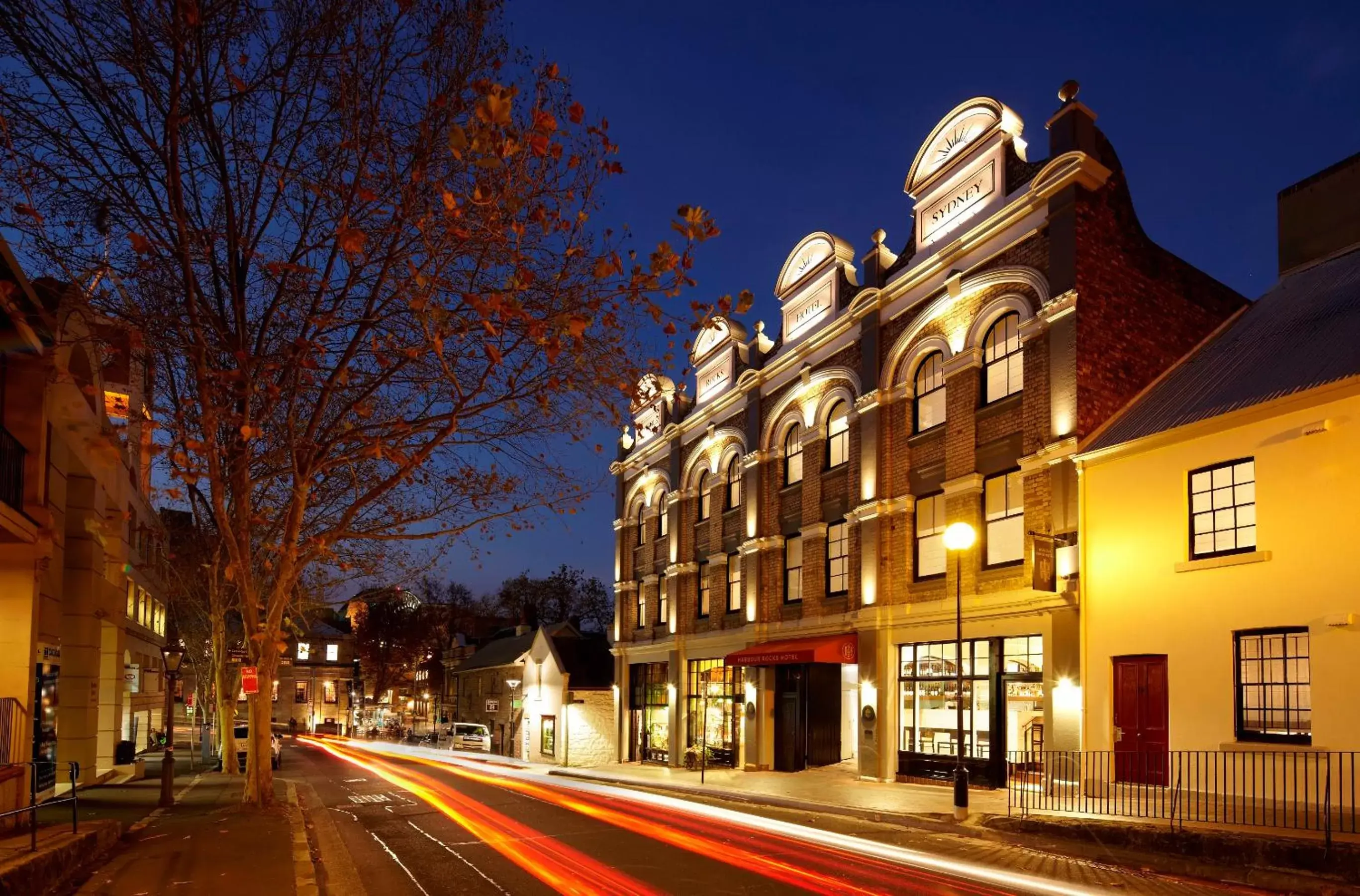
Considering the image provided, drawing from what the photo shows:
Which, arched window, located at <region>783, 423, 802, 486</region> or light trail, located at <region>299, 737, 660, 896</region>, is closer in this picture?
light trail, located at <region>299, 737, 660, 896</region>

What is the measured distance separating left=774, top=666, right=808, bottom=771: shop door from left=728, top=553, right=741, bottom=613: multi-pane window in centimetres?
346

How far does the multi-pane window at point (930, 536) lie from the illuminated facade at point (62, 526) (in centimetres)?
1562

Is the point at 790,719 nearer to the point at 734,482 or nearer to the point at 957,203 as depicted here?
the point at 734,482

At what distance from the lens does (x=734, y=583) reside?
32750mm

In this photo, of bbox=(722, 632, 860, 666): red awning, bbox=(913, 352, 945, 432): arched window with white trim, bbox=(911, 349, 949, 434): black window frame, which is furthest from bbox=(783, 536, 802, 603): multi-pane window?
bbox=(913, 352, 945, 432): arched window with white trim

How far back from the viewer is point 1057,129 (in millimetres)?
20672

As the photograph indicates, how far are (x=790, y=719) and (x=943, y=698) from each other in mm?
6736

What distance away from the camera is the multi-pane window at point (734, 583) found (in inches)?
1270

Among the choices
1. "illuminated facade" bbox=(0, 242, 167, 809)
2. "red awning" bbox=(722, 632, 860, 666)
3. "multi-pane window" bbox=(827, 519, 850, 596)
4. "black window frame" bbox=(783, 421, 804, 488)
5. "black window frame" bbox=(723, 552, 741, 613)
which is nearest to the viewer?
"illuminated facade" bbox=(0, 242, 167, 809)

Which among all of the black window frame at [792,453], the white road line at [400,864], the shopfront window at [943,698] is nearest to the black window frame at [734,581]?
the black window frame at [792,453]

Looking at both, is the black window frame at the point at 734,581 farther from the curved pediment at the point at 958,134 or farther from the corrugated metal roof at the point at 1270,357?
the corrugated metal roof at the point at 1270,357

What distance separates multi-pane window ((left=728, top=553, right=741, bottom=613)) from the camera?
32250 millimetres

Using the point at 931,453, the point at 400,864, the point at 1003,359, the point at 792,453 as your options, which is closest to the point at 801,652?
the point at 931,453

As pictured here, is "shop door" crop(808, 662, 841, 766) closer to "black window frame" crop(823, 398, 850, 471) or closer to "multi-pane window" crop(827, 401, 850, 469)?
"black window frame" crop(823, 398, 850, 471)
